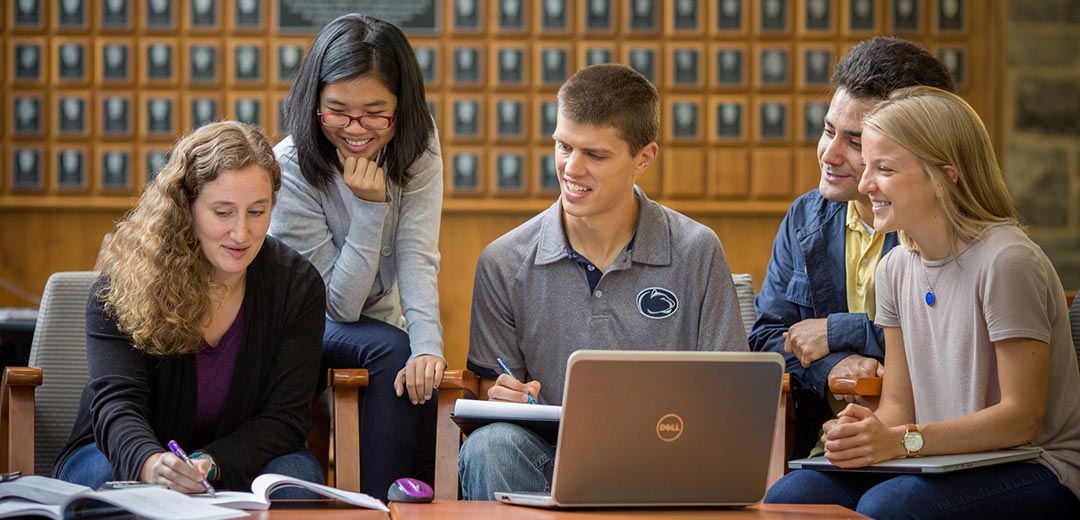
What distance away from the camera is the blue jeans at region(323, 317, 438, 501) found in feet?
9.02

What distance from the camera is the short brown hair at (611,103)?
2.63 m

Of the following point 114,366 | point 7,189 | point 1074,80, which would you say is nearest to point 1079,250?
point 1074,80

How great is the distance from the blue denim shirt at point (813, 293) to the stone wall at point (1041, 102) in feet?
8.31

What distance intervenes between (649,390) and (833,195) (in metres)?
1.29

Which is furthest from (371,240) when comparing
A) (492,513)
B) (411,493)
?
(492,513)

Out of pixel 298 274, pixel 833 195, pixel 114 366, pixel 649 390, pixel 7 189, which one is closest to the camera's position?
pixel 649 390

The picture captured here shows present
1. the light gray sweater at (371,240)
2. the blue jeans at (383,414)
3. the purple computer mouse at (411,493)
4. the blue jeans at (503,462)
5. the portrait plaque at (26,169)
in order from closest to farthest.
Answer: the purple computer mouse at (411,493), the blue jeans at (503,462), the blue jeans at (383,414), the light gray sweater at (371,240), the portrait plaque at (26,169)

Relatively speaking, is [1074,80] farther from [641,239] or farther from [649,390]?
[649,390]

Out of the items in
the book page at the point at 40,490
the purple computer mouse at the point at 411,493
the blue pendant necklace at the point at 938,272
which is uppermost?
the blue pendant necklace at the point at 938,272

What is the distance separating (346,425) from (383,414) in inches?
5.4

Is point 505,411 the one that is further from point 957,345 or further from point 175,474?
point 957,345

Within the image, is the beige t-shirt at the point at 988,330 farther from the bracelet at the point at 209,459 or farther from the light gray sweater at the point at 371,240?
the bracelet at the point at 209,459

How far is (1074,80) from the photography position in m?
5.21

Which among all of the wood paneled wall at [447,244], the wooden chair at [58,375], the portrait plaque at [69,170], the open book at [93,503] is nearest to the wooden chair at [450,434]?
the wooden chair at [58,375]
